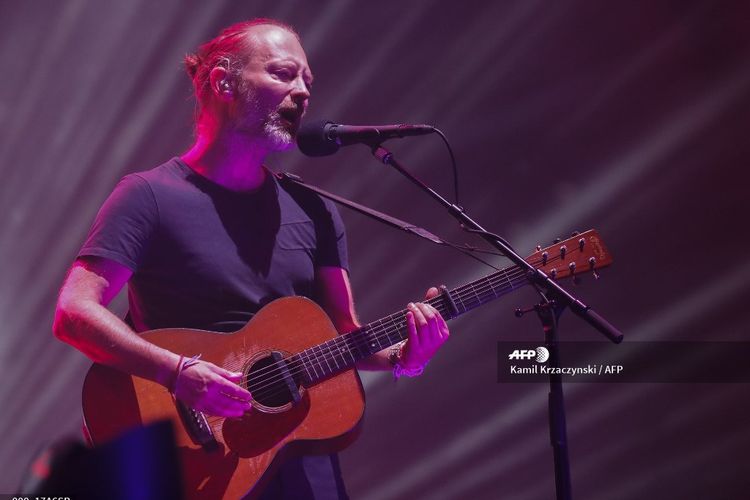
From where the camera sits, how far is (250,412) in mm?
2184

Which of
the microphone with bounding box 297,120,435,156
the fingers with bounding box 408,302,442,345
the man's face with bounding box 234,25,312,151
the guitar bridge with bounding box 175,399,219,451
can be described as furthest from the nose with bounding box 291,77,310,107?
the guitar bridge with bounding box 175,399,219,451

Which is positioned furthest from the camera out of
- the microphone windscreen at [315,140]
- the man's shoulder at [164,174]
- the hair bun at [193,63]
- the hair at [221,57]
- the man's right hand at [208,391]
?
the hair bun at [193,63]

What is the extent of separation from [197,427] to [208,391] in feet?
0.43

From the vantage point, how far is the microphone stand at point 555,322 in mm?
2188

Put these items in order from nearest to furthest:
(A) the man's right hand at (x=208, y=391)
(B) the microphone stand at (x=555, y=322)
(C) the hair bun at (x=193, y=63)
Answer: (A) the man's right hand at (x=208, y=391)
(B) the microphone stand at (x=555, y=322)
(C) the hair bun at (x=193, y=63)

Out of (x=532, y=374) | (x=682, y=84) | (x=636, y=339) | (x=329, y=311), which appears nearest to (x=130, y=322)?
(x=329, y=311)

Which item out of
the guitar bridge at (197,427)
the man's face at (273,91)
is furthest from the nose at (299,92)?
the guitar bridge at (197,427)

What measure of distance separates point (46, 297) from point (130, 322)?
1148 millimetres

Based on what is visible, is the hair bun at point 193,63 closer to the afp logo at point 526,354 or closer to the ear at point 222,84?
the ear at point 222,84

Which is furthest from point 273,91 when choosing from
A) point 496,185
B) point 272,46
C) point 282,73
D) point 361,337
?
point 496,185

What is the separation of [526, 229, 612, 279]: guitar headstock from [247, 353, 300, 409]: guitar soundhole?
94 cm

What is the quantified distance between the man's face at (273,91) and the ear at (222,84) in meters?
0.05

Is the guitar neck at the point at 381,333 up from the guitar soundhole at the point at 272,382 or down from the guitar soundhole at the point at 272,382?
up

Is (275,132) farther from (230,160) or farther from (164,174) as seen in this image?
(164,174)
